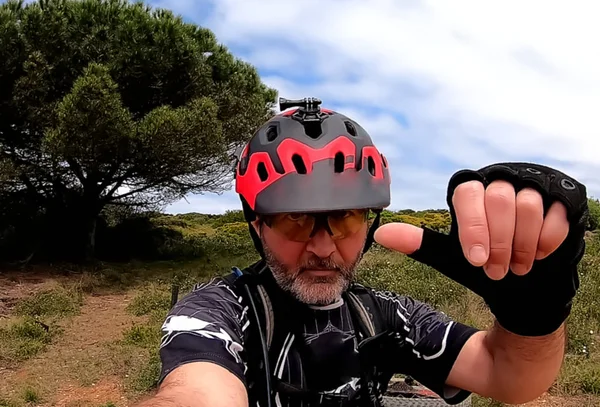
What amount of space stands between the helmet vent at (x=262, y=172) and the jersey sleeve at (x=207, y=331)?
14.4 inches

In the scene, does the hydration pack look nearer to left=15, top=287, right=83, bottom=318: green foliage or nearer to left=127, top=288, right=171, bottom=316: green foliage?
left=127, top=288, right=171, bottom=316: green foliage

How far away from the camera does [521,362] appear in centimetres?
163

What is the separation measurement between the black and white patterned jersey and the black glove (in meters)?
0.39

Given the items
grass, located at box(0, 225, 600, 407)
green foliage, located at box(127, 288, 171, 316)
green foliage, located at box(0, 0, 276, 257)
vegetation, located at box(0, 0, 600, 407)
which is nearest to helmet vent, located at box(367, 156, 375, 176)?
grass, located at box(0, 225, 600, 407)

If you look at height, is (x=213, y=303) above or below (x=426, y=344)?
above

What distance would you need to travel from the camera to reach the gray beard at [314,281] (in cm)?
175

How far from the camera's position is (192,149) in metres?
12.9

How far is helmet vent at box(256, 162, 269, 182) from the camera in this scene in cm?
184

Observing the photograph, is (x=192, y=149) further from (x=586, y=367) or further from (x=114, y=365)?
(x=586, y=367)

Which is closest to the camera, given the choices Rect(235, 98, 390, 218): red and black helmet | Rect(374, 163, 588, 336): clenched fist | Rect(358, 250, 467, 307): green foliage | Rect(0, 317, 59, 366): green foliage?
Rect(374, 163, 588, 336): clenched fist

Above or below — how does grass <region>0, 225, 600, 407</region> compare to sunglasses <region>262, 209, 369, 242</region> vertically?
below

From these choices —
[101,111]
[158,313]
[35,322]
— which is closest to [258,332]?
[35,322]

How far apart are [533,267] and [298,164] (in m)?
0.77

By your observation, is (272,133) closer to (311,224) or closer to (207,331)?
(311,224)
